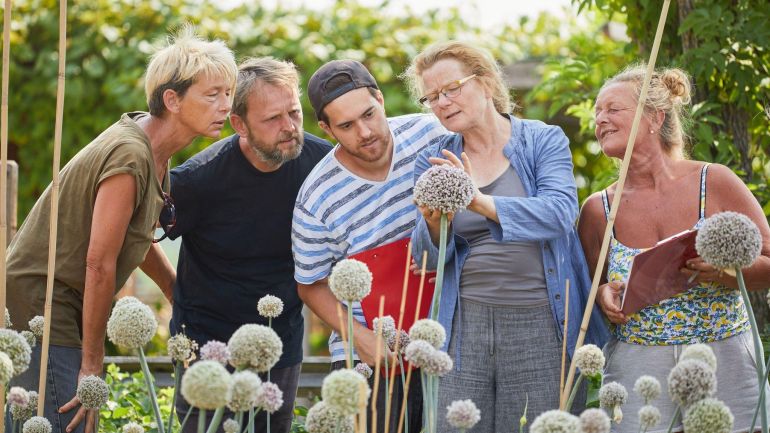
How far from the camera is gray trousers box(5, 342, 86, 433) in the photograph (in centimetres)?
290

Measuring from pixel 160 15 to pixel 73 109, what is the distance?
974 mm

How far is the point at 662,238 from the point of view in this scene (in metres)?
2.96

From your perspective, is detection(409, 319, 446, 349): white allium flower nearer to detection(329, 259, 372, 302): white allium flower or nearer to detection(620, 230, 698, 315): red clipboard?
detection(329, 259, 372, 302): white allium flower

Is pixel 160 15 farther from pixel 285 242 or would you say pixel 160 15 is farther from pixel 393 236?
pixel 393 236

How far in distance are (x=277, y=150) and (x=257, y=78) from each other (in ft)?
0.86

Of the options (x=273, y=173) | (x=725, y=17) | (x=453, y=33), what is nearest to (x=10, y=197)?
(x=273, y=173)

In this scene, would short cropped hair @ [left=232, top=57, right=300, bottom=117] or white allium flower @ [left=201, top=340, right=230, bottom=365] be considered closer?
white allium flower @ [left=201, top=340, right=230, bottom=365]

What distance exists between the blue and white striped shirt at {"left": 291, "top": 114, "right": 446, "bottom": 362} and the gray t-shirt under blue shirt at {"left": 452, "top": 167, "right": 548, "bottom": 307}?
326mm

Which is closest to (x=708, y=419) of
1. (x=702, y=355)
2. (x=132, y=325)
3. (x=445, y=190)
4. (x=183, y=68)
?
(x=702, y=355)

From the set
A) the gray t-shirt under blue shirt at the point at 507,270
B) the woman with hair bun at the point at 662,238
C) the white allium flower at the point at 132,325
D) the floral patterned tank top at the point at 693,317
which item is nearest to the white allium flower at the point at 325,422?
the white allium flower at the point at 132,325

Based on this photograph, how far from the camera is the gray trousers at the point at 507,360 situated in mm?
2928

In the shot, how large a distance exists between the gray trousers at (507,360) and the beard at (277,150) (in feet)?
3.14

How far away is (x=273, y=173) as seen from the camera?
3.66 m

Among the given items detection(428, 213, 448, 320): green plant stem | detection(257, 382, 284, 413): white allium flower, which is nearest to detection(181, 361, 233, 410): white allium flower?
detection(257, 382, 284, 413): white allium flower
